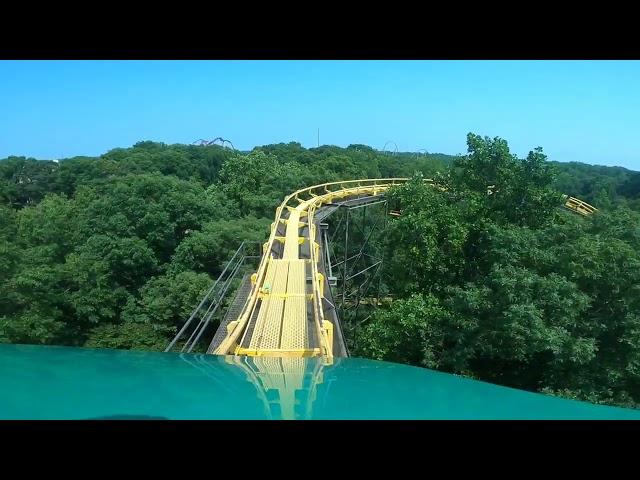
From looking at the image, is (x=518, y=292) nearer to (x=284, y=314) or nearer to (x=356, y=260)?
(x=284, y=314)

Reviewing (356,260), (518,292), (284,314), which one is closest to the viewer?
(284,314)

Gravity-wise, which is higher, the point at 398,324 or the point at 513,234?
the point at 513,234

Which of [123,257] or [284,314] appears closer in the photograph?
[284,314]

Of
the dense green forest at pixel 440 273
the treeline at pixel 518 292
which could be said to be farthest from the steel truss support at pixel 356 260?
the treeline at pixel 518 292

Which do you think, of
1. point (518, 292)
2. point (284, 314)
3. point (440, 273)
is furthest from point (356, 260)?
point (284, 314)

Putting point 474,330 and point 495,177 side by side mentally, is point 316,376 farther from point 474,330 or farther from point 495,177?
point 495,177

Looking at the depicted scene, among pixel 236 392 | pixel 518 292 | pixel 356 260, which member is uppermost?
pixel 236 392
